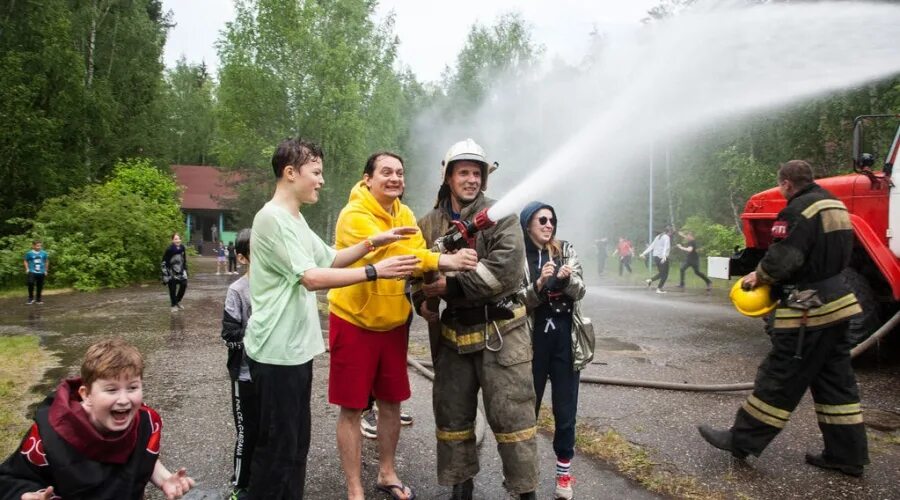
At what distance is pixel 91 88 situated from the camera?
2436 cm

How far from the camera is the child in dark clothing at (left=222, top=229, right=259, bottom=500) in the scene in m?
3.22

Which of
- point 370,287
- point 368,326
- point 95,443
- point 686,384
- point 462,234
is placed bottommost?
point 686,384

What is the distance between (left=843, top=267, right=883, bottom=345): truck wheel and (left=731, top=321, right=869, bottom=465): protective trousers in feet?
9.52

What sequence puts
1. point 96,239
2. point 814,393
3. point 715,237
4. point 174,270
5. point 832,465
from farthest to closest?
point 715,237 < point 96,239 < point 174,270 < point 814,393 < point 832,465

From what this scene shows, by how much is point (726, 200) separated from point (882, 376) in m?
24.2

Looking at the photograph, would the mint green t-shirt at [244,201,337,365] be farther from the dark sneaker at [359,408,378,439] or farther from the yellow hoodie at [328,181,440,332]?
the dark sneaker at [359,408,378,439]

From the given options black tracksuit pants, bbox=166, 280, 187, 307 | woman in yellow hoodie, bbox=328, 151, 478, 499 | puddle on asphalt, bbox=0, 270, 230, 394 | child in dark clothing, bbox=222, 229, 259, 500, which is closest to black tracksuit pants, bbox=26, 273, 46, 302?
puddle on asphalt, bbox=0, 270, 230, 394

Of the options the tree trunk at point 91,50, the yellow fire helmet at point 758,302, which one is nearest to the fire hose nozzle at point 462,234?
the yellow fire helmet at point 758,302

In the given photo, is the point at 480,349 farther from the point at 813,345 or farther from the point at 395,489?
the point at 813,345

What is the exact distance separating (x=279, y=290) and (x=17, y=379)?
17.1 feet

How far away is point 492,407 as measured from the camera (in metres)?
3.11

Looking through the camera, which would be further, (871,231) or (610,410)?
(871,231)

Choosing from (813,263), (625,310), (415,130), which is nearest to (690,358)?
(813,263)

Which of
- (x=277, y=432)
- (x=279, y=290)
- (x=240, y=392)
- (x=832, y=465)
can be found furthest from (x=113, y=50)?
(x=832, y=465)
